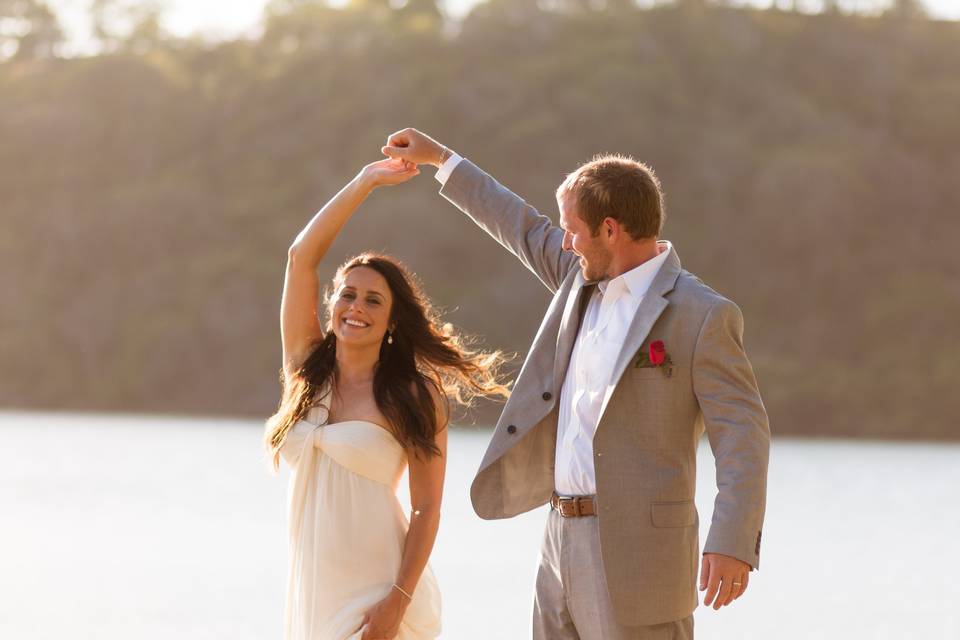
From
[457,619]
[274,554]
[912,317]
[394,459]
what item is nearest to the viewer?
[394,459]

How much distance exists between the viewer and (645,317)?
3465 millimetres

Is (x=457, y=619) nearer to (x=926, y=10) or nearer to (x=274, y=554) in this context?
(x=274, y=554)

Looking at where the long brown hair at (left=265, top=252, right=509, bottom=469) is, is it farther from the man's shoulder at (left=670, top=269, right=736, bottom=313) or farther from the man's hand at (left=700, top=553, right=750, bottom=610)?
the man's hand at (left=700, top=553, right=750, bottom=610)

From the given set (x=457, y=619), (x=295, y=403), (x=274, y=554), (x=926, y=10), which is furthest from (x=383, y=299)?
(x=926, y=10)

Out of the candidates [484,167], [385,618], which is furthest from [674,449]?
[484,167]

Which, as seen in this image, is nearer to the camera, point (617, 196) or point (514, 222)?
point (617, 196)

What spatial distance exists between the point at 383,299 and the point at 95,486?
48.2ft

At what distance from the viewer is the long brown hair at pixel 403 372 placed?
390cm

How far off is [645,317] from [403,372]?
77cm

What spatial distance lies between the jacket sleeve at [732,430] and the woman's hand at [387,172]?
3.25ft

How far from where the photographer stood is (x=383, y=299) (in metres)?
4.00

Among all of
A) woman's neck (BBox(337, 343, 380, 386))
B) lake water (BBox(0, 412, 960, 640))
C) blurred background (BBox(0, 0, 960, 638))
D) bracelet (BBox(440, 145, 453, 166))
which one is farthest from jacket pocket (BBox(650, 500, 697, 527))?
blurred background (BBox(0, 0, 960, 638))

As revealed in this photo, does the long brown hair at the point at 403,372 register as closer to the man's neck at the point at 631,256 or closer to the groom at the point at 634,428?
the groom at the point at 634,428

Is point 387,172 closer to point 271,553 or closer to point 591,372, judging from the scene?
point 591,372
